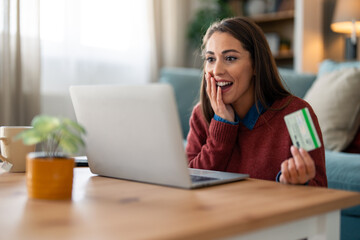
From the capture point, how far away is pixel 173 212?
682 mm

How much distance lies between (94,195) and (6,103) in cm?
202

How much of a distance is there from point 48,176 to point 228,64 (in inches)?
30.9

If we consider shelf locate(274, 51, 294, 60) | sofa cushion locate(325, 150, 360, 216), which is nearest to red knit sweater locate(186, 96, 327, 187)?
sofa cushion locate(325, 150, 360, 216)

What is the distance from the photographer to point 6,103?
2637 millimetres

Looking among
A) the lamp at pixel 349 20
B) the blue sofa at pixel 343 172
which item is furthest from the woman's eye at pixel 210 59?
the lamp at pixel 349 20

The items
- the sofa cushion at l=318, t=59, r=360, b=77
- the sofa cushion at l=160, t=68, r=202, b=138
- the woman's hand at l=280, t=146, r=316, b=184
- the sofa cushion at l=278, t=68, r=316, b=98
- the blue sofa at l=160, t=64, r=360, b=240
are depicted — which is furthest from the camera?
the sofa cushion at l=160, t=68, r=202, b=138

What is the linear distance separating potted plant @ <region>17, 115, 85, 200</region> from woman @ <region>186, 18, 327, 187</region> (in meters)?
0.64

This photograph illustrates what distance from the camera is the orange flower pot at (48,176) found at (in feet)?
2.50

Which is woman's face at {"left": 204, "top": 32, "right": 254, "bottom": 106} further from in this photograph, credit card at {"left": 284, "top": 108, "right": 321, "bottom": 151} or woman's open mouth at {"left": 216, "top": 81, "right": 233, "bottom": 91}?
credit card at {"left": 284, "top": 108, "right": 321, "bottom": 151}

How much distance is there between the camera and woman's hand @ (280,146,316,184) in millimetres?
937

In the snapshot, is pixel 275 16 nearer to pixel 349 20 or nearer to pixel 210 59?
pixel 349 20

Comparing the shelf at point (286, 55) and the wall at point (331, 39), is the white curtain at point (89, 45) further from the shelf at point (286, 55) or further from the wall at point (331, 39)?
the wall at point (331, 39)

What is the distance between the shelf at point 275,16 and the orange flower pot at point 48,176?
3406mm

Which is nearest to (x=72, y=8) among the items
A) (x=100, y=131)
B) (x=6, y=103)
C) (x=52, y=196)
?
(x=6, y=103)
